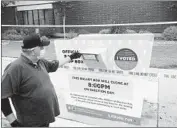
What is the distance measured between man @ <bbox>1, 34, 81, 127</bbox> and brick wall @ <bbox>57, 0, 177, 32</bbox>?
2292 millimetres

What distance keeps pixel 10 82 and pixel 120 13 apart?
3200 mm

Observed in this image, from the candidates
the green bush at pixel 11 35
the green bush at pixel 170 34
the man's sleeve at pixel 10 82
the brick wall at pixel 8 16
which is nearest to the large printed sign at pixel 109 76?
the man's sleeve at pixel 10 82

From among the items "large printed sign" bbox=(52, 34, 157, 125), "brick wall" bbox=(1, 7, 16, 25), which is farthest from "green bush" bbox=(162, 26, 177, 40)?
"brick wall" bbox=(1, 7, 16, 25)

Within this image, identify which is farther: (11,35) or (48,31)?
(11,35)

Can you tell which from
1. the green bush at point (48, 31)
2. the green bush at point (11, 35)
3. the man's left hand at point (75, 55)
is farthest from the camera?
the green bush at point (11, 35)

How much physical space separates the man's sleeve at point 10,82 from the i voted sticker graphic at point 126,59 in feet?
3.30

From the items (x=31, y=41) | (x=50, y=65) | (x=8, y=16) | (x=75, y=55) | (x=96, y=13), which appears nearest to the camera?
(x=31, y=41)

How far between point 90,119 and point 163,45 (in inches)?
80.6

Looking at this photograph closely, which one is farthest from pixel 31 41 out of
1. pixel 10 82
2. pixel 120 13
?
pixel 120 13

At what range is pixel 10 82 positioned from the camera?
84.0 inches

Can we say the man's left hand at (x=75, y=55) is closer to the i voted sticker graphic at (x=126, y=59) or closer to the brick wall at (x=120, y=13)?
the i voted sticker graphic at (x=126, y=59)

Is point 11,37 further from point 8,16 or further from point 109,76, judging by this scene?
point 109,76

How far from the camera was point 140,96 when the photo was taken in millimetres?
2529

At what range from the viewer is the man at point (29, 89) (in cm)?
215
